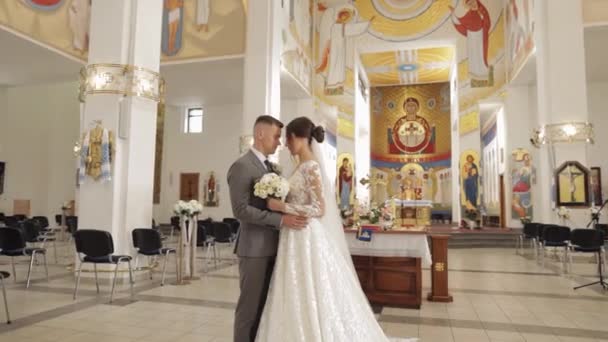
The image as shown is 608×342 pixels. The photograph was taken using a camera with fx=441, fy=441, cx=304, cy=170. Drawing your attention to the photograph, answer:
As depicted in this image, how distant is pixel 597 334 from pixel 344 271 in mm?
3143

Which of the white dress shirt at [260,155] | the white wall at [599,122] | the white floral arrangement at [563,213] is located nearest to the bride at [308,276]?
the white dress shirt at [260,155]

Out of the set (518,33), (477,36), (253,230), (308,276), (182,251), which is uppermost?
(477,36)

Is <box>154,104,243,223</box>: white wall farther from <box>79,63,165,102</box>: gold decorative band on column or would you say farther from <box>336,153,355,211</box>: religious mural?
<box>79,63,165,102</box>: gold decorative band on column

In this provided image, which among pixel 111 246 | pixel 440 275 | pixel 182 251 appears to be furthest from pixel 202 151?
pixel 440 275

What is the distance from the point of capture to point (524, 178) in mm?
16453

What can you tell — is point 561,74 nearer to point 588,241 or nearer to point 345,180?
point 588,241

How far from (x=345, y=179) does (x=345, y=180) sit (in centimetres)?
4

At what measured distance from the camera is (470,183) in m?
18.9

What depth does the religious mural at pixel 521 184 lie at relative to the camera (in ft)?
53.5

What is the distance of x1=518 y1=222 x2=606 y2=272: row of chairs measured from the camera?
7.88m

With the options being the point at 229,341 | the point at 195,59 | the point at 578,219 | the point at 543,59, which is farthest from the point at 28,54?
the point at 578,219

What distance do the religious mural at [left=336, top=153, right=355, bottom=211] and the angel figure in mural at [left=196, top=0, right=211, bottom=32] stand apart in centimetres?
815

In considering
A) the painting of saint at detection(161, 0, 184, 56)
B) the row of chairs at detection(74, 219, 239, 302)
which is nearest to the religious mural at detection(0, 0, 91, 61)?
the painting of saint at detection(161, 0, 184, 56)

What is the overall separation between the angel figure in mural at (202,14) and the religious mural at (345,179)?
815 centimetres
